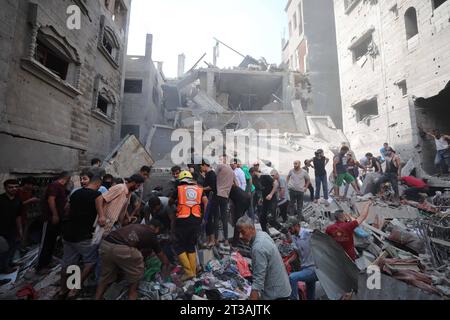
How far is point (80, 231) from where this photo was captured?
299 cm

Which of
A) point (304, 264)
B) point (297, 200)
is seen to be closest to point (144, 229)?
point (304, 264)

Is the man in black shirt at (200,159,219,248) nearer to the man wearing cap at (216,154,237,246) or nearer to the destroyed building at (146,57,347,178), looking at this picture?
the man wearing cap at (216,154,237,246)

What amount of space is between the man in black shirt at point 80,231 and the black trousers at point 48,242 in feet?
2.83

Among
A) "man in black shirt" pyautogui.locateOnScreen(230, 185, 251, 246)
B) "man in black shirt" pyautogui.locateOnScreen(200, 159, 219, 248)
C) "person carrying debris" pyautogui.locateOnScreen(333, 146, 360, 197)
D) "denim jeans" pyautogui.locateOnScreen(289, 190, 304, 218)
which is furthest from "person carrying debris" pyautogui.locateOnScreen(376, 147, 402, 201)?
"man in black shirt" pyautogui.locateOnScreen(200, 159, 219, 248)

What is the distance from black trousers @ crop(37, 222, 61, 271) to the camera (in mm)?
3632

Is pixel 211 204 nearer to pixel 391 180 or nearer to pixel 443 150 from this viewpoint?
pixel 391 180


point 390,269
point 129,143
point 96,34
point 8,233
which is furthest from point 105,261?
point 96,34

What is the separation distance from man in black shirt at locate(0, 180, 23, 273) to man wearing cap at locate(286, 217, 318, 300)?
4.61m

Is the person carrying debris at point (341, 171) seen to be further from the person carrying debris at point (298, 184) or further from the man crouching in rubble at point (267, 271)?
the man crouching in rubble at point (267, 271)

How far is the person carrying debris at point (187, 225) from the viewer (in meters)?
3.54

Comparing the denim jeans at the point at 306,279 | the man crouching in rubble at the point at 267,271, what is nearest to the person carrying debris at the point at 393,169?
the denim jeans at the point at 306,279

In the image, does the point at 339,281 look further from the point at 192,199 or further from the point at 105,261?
the point at 105,261
